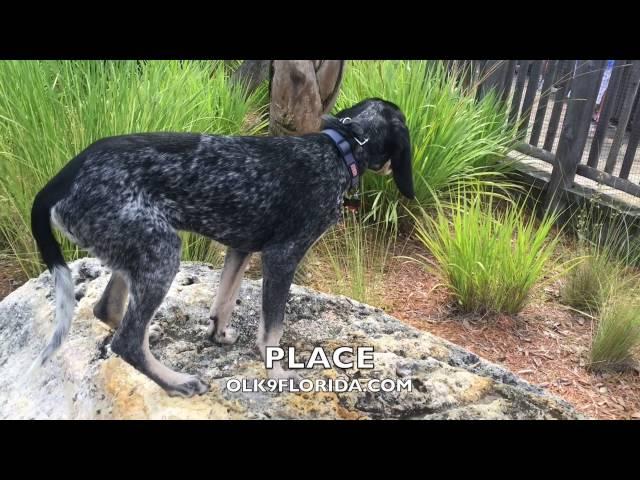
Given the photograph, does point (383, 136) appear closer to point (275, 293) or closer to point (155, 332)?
point (275, 293)

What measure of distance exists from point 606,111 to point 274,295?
14.5 feet

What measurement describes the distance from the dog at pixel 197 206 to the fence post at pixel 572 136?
3609mm

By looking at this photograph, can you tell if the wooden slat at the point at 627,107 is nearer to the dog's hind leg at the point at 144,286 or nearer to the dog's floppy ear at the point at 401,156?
the dog's floppy ear at the point at 401,156

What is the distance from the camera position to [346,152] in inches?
102

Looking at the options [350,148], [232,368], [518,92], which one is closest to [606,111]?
[518,92]

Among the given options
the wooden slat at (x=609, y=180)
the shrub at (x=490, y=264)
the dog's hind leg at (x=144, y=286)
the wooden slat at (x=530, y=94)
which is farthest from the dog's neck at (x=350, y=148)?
the wooden slat at (x=530, y=94)

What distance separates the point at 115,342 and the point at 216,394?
465 millimetres

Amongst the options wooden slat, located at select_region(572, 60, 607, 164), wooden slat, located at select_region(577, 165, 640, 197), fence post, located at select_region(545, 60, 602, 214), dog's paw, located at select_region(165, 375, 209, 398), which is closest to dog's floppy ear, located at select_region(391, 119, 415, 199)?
dog's paw, located at select_region(165, 375, 209, 398)

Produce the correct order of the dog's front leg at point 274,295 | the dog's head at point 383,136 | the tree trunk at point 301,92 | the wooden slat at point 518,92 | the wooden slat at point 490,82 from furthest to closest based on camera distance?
the wooden slat at point 490,82
the wooden slat at point 518,92
the tree trunk at point 301,92
the dog's head at point 383,136
the dog's front leg at point 274,295

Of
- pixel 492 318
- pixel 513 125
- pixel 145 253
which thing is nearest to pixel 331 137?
pixel 145 253

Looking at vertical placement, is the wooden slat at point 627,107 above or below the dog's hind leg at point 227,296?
above

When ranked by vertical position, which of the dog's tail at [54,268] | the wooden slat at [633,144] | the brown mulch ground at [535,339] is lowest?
the brown mulch ground at [535,339]

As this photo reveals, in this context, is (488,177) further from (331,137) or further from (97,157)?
(97,157)

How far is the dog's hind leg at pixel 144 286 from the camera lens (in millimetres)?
2211
